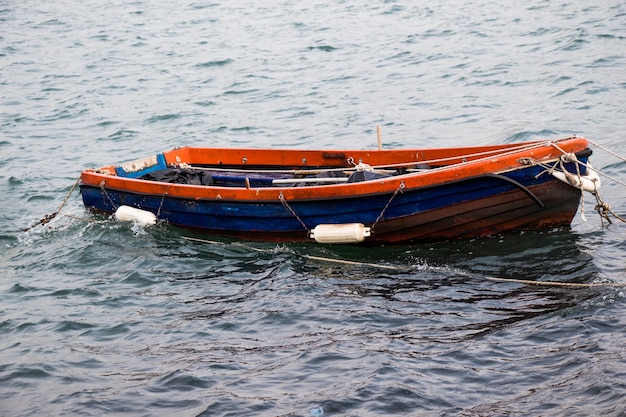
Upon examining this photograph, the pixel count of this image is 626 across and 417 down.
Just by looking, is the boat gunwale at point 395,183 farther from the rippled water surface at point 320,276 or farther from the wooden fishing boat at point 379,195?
the rippled water surface at point 320,276

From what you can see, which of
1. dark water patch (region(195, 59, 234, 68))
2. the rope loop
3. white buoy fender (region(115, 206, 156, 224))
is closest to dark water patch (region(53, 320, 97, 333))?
white buoy fender (region(115, 206, 156, 224))

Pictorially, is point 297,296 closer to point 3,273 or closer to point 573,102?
point 3,273

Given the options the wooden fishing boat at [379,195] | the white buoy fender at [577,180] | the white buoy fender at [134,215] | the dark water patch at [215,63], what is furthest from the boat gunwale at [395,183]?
the dark water patch at [215,63]

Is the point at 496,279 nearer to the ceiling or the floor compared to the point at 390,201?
nearer to the floor

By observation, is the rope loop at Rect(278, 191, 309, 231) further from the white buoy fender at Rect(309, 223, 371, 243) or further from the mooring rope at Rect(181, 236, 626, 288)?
the mooring rope at Rect(181, 236, 626, 288)

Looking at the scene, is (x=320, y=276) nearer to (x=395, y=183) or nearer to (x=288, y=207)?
(x=288, y=207)

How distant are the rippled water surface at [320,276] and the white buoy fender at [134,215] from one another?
0.15 metres

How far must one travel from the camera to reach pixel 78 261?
38.4 feet

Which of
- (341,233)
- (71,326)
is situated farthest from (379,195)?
(71,326)

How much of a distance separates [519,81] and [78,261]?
11.2m

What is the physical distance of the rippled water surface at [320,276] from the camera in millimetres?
7840

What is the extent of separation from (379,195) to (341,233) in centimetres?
64

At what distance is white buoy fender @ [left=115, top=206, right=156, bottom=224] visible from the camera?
11828 mm

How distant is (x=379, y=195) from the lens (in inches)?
401
